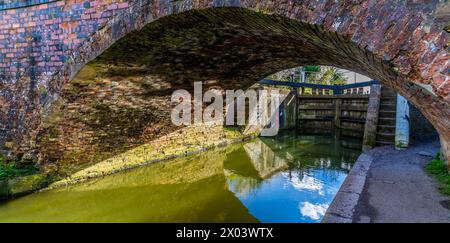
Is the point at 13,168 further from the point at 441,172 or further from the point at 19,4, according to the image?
the point at 441,172

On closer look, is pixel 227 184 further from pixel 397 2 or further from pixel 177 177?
pixel 397 2

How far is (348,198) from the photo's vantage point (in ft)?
10.6

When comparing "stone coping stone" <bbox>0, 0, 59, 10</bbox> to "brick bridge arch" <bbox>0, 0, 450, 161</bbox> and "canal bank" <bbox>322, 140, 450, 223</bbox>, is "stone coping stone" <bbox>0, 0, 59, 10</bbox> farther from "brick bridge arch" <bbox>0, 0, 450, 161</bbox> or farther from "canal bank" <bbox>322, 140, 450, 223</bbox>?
"canal bank" <bbox>322, 140, 450, 223</bbox>

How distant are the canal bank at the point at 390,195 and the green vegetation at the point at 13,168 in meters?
5.00

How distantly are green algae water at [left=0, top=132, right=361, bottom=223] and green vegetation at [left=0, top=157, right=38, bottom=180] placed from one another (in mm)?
439

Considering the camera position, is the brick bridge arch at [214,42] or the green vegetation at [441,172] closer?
the brick bridge arch at [214,42]

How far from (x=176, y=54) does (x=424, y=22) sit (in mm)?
3046

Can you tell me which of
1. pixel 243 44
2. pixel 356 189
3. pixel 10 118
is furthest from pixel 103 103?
pixel 356 189

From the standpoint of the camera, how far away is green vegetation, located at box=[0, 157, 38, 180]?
470 cm

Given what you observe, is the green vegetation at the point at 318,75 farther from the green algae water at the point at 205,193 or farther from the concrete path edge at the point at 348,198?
the concrete path edge at the point at 348,198

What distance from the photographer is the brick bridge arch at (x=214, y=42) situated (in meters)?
1.84

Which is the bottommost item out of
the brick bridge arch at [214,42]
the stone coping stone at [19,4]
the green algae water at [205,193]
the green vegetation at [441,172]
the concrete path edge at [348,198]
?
the green algae water at [205,193]

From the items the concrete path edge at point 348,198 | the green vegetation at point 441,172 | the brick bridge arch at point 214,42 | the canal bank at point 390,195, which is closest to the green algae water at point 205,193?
the concrete path edge at point 348,198

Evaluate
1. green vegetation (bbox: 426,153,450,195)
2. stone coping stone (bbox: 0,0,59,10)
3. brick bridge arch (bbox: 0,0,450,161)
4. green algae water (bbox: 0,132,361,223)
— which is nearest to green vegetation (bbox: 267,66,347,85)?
green algae water (bbox: 0,132,361,223)
